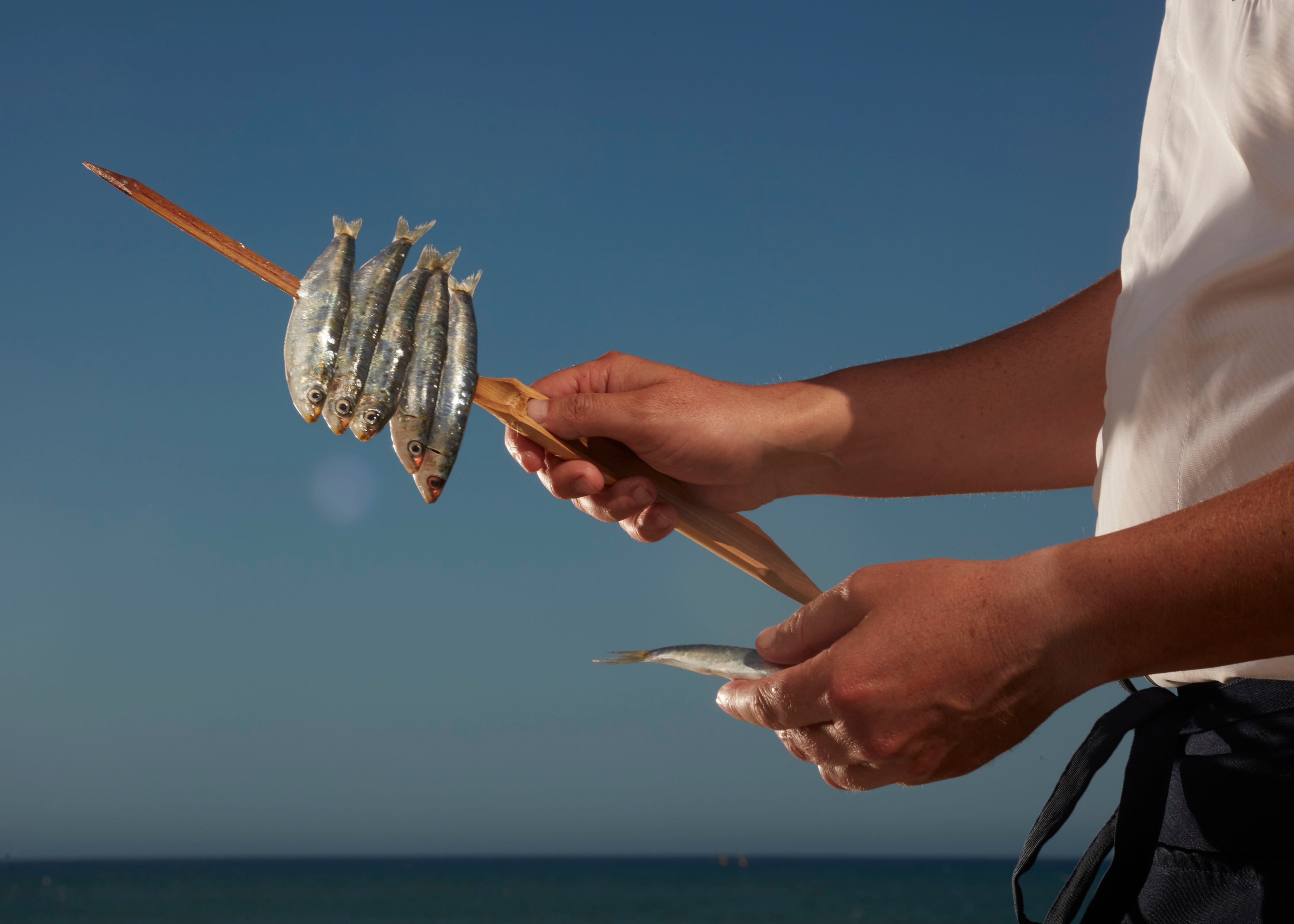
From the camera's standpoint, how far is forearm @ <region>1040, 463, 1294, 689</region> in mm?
1168

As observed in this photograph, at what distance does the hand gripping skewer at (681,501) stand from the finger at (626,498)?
2 centimetres

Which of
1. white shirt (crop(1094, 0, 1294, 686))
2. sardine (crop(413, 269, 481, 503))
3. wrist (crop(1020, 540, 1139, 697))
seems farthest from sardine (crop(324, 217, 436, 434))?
white shirt (crop(1094, 0, 1294, 686))

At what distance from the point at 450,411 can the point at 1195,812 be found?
60.0 inches

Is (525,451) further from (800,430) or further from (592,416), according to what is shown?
(800,430)

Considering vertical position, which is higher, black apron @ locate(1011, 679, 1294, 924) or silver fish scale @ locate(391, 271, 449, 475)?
silver fish scale @ locate(391, 271, 449, 475)

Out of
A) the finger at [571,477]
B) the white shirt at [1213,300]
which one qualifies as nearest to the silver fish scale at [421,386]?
the finger at [571,477]

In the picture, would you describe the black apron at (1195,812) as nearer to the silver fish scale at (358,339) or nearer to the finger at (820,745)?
the finger at (820,745)

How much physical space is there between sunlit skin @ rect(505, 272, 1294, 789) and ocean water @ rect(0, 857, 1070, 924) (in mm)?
68077

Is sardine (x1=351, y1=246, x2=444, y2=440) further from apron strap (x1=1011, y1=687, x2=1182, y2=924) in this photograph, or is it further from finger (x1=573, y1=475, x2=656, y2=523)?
apron strap (x1=1011, y1=687, x2=1182, y2=924)

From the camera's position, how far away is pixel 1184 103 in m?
1.92

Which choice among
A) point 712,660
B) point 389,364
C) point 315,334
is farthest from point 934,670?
point 315,334

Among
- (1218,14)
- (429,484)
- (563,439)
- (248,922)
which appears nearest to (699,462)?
(563,439)

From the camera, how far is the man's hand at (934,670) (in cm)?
129

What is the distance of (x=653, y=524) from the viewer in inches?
94.9
